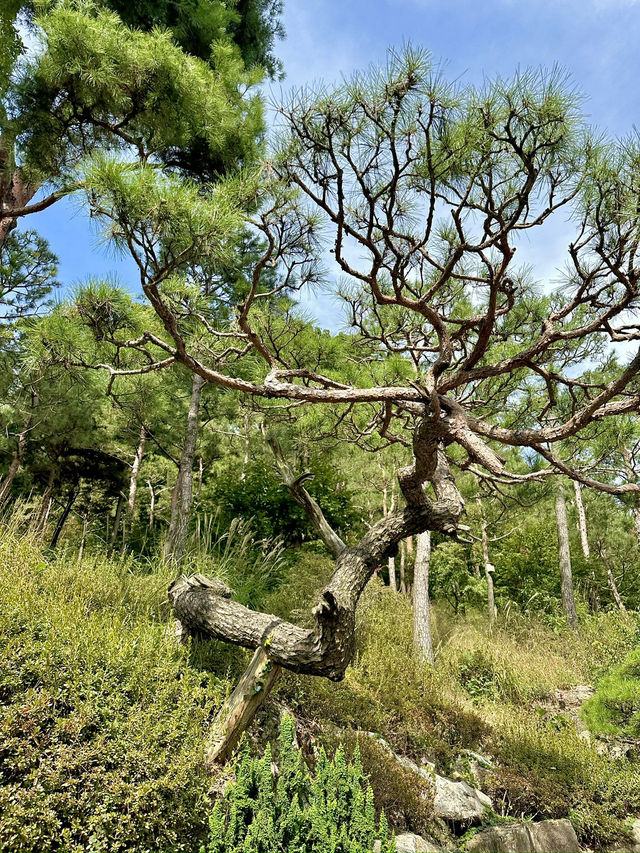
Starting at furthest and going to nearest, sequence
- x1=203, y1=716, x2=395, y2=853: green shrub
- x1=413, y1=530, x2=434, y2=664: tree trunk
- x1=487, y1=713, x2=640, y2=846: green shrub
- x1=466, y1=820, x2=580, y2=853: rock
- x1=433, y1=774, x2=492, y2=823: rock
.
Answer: x1=413, y1=530, x2=434, y2=664: tree trunk
x1=487, y1=713, x2=640, y2=846: green shrub
x1=433, y1=774, x2=492, y2=823: rock
x1=466, y1=820, x2=580, y2=853: rock
x1=203, y1=716, x2=395, y2=853: green shrub

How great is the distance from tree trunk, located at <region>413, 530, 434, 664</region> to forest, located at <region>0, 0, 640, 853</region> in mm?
36

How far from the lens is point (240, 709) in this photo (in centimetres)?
290

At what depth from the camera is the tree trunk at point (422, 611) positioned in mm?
5906

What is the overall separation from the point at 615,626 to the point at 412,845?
585 centimetres

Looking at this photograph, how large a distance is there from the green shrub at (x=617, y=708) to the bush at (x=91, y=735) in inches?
113

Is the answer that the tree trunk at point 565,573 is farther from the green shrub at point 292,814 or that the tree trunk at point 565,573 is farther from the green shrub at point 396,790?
the green shrub at point 292,814

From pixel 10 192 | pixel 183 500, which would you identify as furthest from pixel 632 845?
pixel 10 192

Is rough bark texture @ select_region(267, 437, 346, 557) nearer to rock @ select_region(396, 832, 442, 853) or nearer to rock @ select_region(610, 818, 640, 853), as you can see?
rock @ select_region(396, 832, 442, 853)

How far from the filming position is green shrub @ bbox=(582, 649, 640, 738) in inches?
140

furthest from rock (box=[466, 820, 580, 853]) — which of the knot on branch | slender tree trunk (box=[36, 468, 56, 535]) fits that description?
slender tree trunk (box=[36, 468, 56, 535])

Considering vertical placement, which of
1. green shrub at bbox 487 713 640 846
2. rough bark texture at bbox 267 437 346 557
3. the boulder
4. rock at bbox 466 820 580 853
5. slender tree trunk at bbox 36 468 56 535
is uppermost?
rough bark texture at bbox 267 437 346 557

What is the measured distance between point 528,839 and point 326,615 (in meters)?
2.15

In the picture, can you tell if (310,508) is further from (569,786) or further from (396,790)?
(569,786)

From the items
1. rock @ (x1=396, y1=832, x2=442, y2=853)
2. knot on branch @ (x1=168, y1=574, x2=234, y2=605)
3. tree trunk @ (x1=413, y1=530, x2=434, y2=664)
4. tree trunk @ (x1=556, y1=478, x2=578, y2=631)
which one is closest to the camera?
rock @ (x1=396, y1=832, x2=442, y2=853)
